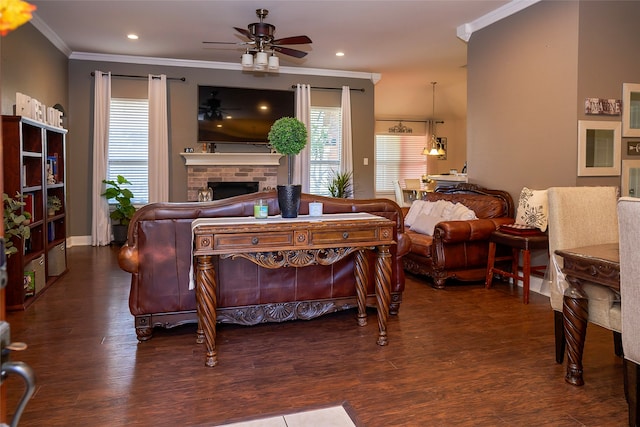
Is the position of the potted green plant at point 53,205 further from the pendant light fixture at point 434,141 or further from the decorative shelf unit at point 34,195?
the pendant light fixture at point 434,141

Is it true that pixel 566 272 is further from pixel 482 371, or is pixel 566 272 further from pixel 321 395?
pixel 321 395

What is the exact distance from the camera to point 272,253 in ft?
9.21

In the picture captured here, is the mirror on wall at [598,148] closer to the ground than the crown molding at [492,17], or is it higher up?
closer to the ground

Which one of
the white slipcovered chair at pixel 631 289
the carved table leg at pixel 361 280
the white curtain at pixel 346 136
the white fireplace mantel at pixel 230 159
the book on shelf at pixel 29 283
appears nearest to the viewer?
the white slipcovered chair at pixel 631 289

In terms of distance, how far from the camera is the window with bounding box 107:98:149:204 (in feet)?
23.3

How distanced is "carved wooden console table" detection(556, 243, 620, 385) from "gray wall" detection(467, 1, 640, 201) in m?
2.13

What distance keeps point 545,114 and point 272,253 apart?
10.4ft

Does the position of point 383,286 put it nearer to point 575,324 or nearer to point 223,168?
point 575,324

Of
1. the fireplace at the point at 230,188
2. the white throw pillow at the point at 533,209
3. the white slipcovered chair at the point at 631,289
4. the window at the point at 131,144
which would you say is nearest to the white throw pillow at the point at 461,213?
the white throw pillow at the point at 533,209

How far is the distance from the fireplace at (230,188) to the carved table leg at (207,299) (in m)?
4.79

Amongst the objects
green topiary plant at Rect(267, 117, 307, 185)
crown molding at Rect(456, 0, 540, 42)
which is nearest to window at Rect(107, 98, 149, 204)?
crown molding at Rect(456, 0, 540, 42)

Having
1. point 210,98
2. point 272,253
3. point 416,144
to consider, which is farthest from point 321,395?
point 416,144

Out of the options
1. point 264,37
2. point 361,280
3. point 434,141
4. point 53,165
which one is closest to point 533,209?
point 361,280

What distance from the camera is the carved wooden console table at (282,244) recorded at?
103 inches
